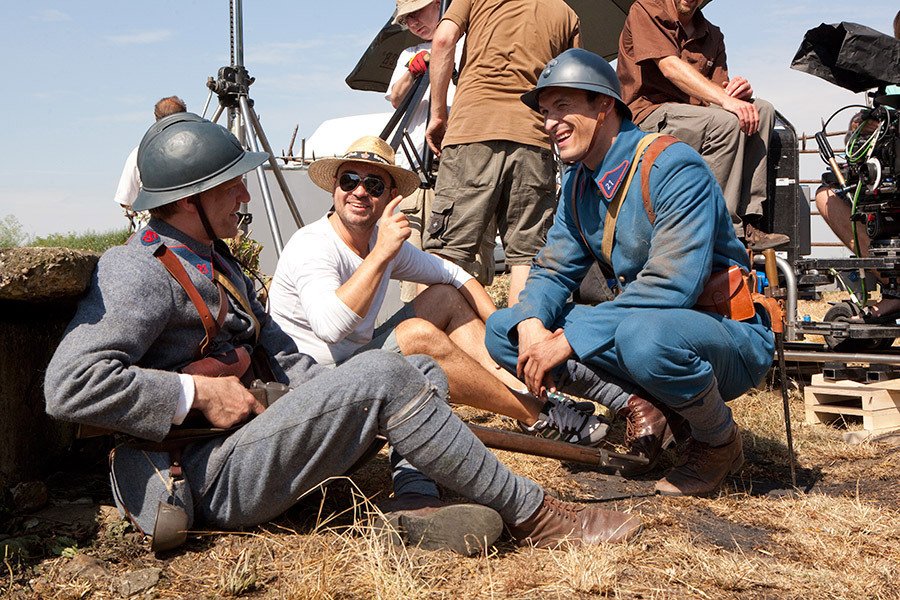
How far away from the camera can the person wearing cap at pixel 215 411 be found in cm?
260

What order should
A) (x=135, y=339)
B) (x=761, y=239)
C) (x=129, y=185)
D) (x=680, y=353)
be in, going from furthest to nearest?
(x=129, y=185)
(x=761, y=239)
(x=680, y=353)
(x=135, y=339)

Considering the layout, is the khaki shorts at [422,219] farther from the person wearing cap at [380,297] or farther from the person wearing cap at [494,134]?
the person wearing cap at [380,297]

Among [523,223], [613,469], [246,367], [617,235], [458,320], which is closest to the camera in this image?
[246,367]

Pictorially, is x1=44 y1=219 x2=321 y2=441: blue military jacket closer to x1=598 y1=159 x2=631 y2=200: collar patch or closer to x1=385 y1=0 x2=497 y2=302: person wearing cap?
x1=598 y1=159 x2=631 y2=200: collar patch

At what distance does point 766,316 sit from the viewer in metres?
3.93

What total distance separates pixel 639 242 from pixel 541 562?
1501mm

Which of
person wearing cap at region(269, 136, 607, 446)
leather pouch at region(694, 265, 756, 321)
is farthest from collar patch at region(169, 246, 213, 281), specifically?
leather pouch at region(694, 265, 756, 321)

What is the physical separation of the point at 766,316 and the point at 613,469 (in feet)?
3.21

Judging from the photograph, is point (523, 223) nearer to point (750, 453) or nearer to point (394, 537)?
point (750, 453)

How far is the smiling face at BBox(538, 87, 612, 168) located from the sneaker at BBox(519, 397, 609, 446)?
1.17 m

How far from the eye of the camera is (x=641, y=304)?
140 inches

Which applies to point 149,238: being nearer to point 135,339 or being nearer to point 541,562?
point 135,339

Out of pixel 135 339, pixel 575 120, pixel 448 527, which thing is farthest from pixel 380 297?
pixel 135 339

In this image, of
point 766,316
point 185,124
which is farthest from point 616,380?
point 185,124
